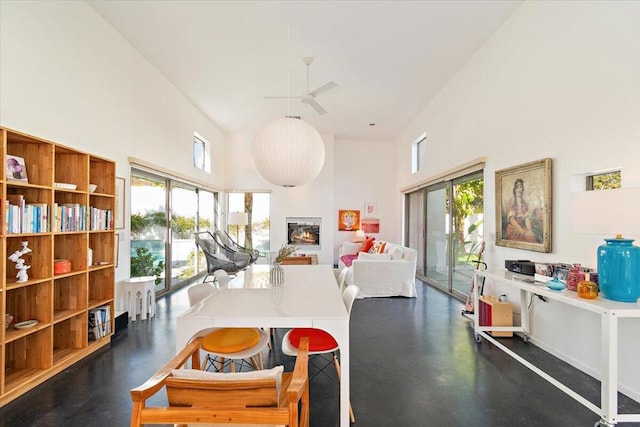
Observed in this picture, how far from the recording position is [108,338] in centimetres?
316

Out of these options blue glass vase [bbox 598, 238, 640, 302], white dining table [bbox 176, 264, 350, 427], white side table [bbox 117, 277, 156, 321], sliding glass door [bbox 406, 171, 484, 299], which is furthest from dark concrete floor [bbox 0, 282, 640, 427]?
sliding glass door [bbox 406, 171, 484, 299]

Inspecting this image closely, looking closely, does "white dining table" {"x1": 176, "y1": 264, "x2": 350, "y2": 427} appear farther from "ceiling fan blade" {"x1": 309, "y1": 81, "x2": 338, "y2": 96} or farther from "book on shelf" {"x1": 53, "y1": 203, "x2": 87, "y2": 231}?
"ceiling fan blade" {"x1": 309, "y1": 81, "x2": 338, "y2": 96}

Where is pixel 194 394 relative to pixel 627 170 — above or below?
below

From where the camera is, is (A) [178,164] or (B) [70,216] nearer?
(B) [70,216]

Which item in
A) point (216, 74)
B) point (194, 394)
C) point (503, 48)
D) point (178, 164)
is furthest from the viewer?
point (178, 164)

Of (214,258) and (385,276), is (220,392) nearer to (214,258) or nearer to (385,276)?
(385,276)

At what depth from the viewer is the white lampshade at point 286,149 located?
235 cm

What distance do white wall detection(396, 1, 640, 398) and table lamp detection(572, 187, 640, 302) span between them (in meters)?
0.08

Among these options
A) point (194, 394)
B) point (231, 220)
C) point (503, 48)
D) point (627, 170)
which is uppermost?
point (503, 48)

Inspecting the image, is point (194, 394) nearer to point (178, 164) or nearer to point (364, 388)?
point (364, 388)

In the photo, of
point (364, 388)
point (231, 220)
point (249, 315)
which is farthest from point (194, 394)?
point (231, 220)

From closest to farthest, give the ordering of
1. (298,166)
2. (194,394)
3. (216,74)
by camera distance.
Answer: (194,394)
(298,166)
(216,74)

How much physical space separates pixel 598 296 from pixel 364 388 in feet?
5.70

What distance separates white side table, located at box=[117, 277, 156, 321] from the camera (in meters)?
3.82
